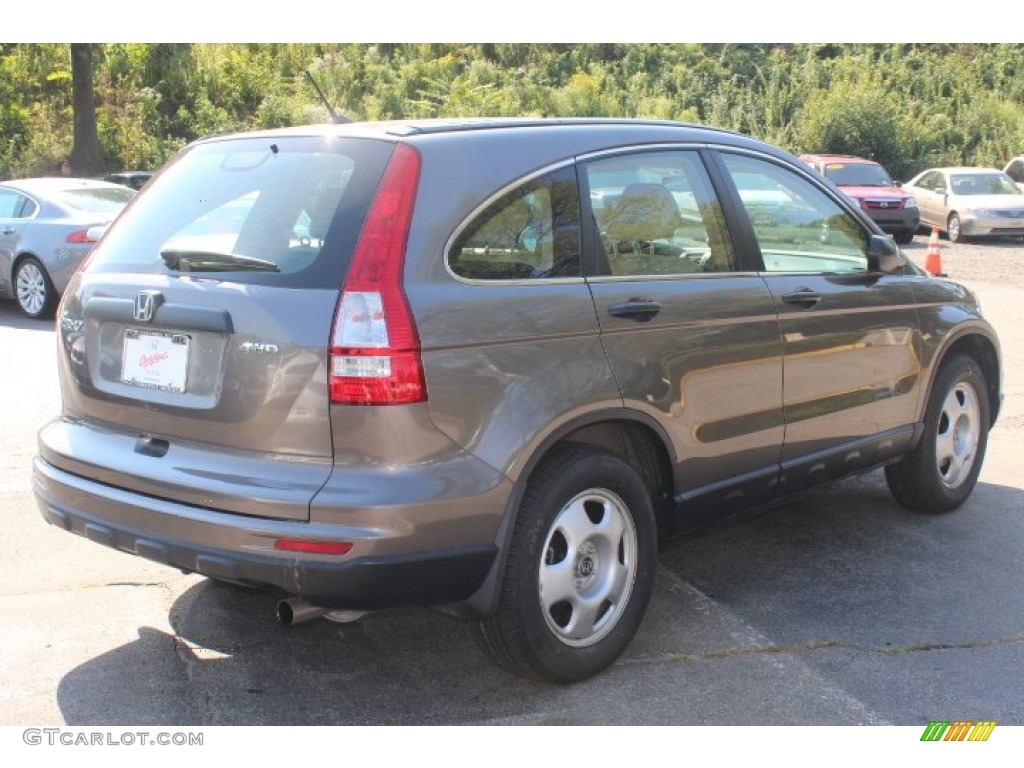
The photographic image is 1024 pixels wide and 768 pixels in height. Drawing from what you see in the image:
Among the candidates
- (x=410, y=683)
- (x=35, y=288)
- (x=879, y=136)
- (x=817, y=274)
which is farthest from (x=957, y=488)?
(x=879, y=136)

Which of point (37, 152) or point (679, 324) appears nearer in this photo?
point (679, 324)

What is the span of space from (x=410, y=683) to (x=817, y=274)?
240 centimetres

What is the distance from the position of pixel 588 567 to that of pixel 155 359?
155 cm

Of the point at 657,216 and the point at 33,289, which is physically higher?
the point at 657,216

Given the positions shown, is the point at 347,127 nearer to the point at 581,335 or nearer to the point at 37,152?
the point at 581,335

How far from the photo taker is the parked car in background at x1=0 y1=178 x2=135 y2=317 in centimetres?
1188

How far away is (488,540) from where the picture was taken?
3412 millimetres

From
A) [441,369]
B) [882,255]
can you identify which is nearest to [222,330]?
[441,369]

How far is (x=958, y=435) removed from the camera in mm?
5789

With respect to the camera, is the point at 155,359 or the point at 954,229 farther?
the point at 954,229

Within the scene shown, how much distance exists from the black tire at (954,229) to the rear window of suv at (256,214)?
21.0m

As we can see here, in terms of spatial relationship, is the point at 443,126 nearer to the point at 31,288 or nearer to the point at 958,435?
the point at 958,435

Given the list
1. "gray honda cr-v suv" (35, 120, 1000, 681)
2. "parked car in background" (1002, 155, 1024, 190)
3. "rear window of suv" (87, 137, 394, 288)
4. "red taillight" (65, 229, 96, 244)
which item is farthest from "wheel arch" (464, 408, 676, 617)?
"parked car in background" (1002, 155, 1024, 190)

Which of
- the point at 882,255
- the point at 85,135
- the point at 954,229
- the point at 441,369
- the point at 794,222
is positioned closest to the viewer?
the point at 441,369
